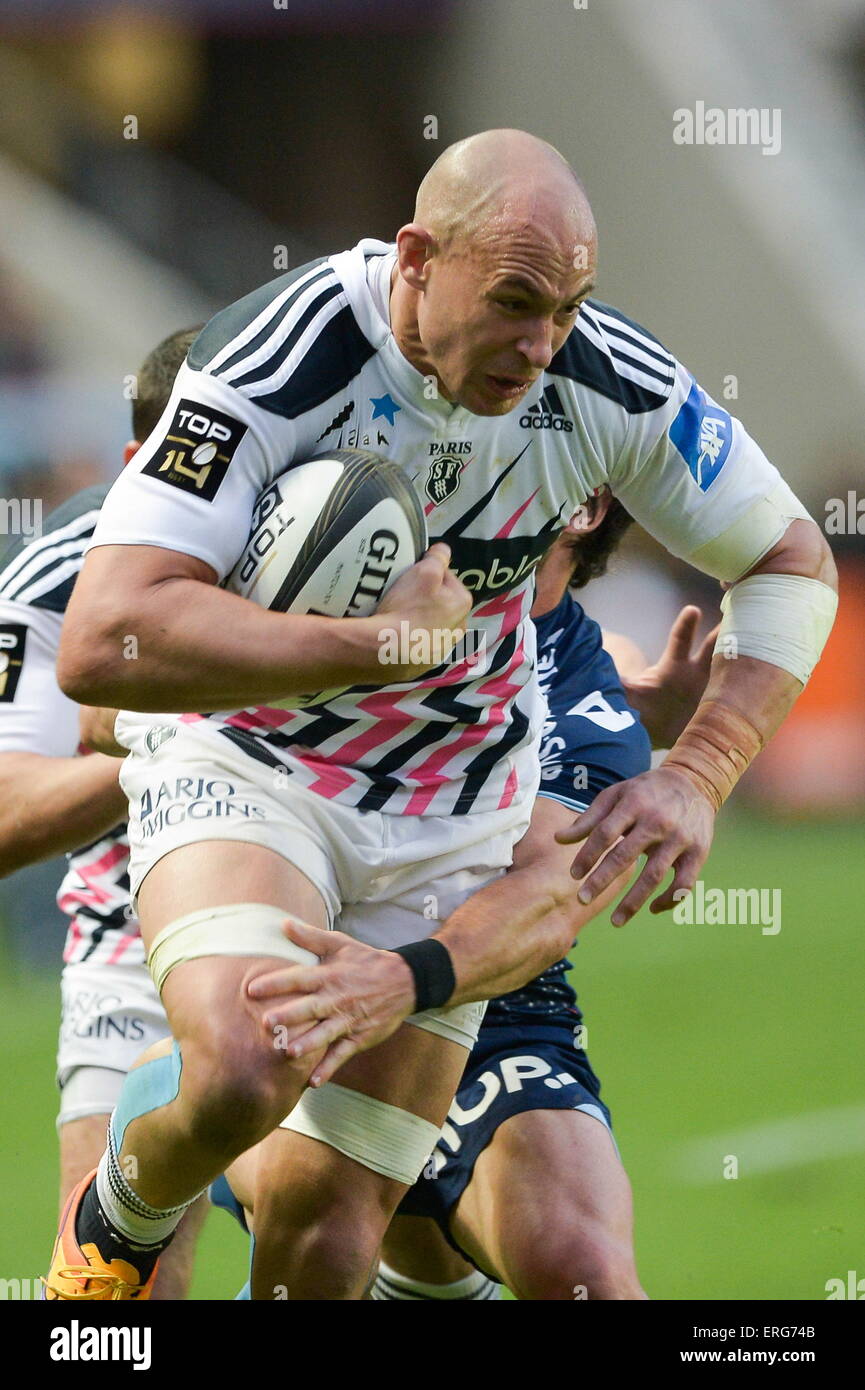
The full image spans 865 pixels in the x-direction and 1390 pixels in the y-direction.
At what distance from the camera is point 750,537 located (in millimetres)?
3668

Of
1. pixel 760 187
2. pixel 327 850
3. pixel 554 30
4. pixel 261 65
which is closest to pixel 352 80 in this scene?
pixel 261 65

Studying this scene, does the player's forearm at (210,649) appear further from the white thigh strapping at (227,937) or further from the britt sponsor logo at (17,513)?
the britt sponsor logo at (17,513)

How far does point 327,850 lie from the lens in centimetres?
334

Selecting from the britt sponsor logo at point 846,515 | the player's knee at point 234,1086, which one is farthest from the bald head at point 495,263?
the britt sponsor logo at point 846,515

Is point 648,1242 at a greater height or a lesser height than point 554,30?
lesser

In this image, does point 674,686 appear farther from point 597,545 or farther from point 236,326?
point 236,326

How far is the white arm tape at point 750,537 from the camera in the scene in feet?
12.0

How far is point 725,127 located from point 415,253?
44.7ft

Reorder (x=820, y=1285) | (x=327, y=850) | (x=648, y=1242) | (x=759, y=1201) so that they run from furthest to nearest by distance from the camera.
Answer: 1. (x=759, y=1201)
2. (x=648, y=1242)
3. (x=820, y=1285)
4. (x=327, y=850)

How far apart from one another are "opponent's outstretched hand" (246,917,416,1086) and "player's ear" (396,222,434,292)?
1.12 meters

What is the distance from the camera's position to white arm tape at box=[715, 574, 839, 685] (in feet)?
12.2

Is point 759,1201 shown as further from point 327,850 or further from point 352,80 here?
point 352,80

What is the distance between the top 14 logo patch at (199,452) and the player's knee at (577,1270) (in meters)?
1.67

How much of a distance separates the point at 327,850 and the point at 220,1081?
595mm
